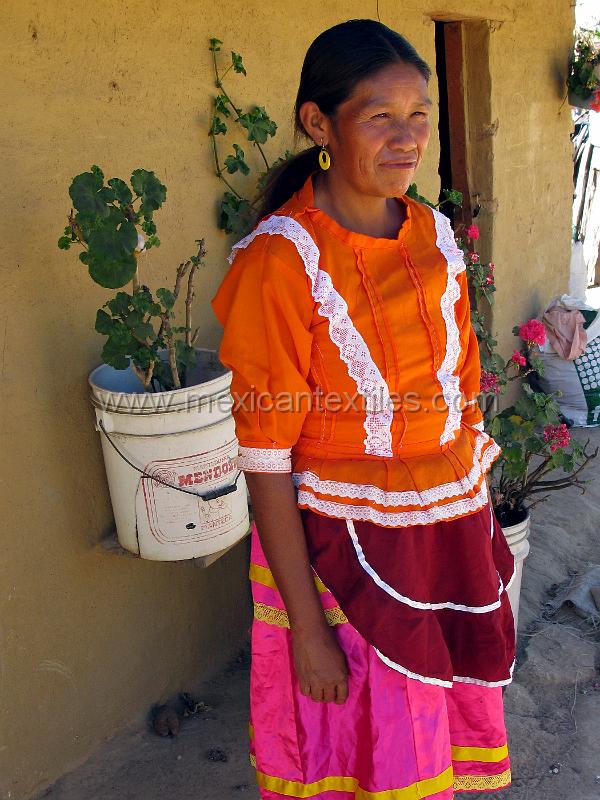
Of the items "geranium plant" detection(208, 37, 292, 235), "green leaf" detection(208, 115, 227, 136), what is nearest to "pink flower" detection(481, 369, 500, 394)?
"geranium plant" detection(208, 37, 292, 235)

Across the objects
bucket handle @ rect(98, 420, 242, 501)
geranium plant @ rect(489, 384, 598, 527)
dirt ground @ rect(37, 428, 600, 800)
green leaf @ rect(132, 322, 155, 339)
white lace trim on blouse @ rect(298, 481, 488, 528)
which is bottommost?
dirt ground @ rect(37, 428, 600, 800)

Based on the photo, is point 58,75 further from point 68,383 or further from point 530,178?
point 530,178

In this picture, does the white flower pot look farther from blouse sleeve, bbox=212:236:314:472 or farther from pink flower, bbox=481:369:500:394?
blouse sleeve, bbox=212:236:314:472

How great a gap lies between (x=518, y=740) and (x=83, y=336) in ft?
6.18

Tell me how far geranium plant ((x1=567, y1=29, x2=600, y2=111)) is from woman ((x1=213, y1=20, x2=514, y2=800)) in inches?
161

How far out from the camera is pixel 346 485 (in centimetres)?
145

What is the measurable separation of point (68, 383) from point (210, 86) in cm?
104

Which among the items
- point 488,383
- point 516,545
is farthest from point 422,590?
point 488,383

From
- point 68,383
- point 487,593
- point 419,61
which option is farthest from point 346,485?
point 68,383

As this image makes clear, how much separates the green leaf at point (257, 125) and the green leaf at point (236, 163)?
2.1 inches

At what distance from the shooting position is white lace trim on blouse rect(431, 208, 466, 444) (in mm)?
1506

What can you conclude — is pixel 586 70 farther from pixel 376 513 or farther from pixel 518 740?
pixel 376 513

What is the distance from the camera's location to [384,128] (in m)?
1.40

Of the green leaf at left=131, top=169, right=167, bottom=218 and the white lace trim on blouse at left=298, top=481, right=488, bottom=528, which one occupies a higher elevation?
the green leaf at left=131, top=169, right=167, bottom=218
